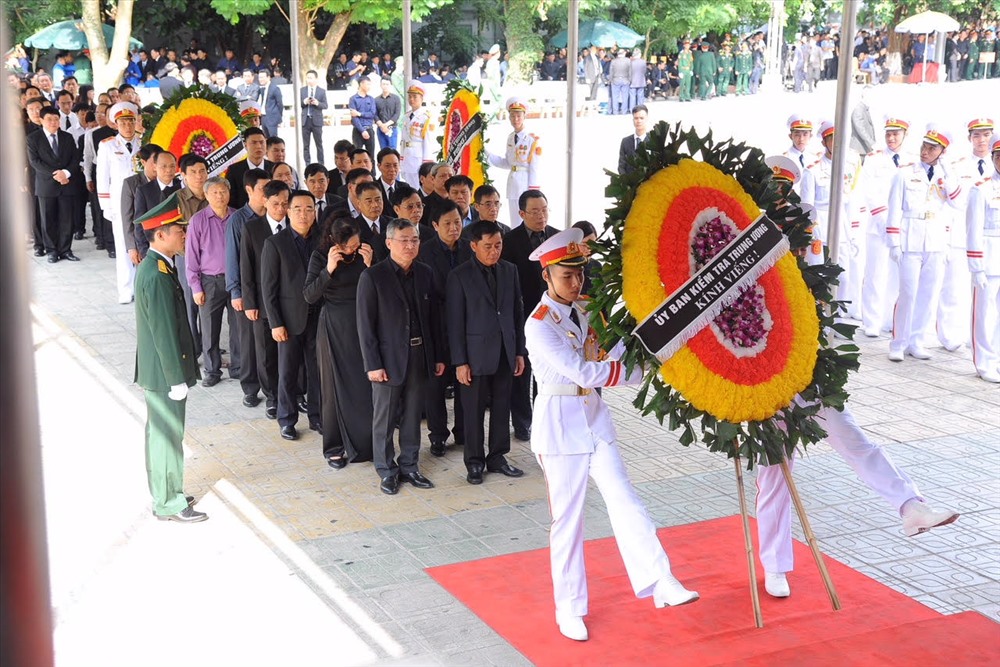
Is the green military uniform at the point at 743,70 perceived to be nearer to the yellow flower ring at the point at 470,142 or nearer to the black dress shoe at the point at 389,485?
the yellow flower ring at the point at 470,142

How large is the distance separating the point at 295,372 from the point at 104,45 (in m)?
20.1

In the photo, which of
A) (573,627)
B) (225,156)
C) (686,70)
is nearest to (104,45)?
(225,156)

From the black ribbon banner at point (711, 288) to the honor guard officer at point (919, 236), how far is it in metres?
5.38

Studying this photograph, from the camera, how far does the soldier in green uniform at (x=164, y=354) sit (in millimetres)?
6340

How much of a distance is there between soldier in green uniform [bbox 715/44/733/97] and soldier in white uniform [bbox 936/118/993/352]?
1144 inches

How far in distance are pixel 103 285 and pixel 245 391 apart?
5.13 metres

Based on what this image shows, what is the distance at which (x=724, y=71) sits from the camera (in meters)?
39.3

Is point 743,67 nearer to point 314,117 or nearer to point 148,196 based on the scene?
point 314,117

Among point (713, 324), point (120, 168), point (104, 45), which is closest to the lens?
point (713, 324)

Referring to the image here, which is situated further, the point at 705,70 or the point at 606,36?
the point at 705,70

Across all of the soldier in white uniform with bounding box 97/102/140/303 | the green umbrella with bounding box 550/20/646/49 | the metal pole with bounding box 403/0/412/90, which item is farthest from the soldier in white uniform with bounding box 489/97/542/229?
the green umbrella with bounding box 550/20/646/49

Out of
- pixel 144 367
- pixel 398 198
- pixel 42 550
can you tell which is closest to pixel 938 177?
pixel 398 198

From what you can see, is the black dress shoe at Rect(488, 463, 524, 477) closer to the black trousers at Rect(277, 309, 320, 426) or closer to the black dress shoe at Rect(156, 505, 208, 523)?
the black trousers at Rect(277, 309, 320, 426)

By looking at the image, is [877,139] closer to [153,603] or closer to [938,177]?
[938,177]
